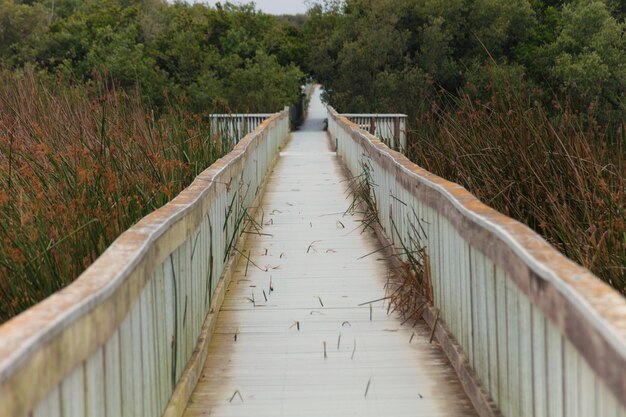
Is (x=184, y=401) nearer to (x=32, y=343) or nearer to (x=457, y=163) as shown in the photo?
(x=32, y=343)

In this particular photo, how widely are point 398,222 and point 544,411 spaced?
463cm

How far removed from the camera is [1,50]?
43938mm

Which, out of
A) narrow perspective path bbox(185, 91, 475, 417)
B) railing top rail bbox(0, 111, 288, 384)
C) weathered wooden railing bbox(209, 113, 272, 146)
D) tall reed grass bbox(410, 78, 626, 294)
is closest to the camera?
railing top rail bbox(0, 111, 288, 384)

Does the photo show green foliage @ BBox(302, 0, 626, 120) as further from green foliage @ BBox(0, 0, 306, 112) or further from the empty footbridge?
the empty footbridge

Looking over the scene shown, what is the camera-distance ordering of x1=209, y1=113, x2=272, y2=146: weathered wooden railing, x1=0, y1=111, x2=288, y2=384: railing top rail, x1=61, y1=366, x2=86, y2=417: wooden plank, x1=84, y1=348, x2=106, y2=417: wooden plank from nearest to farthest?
x1=0, y1=111, x2=288, y2=384: railing top rail
x1=61, y1=366, x2=86, y2=417: wooden plank
x1=84, y1=348, x2=106, y2=417: wooden plank
x1=209, y1=113, x2=272, y2=146: weathered wooden railing

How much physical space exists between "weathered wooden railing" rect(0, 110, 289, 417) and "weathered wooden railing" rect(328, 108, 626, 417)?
1.36 m

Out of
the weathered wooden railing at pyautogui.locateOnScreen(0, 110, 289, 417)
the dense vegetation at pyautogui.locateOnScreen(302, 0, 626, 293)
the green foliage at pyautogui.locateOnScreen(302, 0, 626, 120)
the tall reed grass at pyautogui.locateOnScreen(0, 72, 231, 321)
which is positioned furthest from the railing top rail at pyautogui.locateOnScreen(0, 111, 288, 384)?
the green foliage at pyautogui.locateOnScreen(302, 0, 626, 120)

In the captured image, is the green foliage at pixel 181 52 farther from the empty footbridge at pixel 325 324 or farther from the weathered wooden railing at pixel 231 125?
the empty footbridge at pixel 325 324

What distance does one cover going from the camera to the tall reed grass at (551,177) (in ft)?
16.9

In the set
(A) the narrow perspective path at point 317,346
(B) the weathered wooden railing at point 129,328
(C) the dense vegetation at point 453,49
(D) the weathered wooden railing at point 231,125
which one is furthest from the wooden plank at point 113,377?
(C) the dense vegetation at point 453,49

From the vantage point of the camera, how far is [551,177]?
643 centimetres

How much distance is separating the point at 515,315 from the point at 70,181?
11.3 ft

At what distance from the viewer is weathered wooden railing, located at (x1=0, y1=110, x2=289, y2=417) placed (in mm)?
2475

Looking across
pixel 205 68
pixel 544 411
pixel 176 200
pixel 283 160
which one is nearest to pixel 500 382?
pixel 544 411
